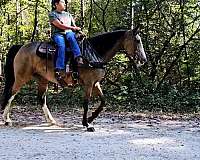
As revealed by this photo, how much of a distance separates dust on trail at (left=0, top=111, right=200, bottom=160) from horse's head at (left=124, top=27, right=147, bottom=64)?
4.67 feet

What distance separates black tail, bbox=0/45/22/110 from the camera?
8695mm

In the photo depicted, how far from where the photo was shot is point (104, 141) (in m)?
6.69

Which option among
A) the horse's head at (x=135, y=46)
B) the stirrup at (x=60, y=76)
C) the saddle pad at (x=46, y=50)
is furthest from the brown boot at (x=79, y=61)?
the horse's head at (x=135, y=46)

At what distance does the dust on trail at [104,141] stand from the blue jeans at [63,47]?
1.31m

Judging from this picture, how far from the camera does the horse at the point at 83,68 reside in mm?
7832

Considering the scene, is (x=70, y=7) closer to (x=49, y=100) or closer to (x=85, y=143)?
(x=49, y=100)

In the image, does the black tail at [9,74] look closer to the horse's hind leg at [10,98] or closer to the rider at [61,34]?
the horse's hind leg at [10,98]

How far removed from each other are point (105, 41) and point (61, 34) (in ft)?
2.86

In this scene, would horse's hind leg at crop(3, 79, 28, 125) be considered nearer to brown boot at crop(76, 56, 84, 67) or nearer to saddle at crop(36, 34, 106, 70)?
saddle at crop(36, 34, 106, 70)

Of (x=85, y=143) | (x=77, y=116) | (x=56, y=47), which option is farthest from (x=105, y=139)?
(x=77, y=116)

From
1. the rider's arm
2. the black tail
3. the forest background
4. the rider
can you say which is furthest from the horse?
the forest background

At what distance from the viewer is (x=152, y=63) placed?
43.5 feet

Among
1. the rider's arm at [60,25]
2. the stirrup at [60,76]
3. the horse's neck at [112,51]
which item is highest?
the rider's arm at [60,25]

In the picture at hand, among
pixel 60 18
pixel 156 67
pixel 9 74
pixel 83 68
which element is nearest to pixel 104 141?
pixel 83 68
